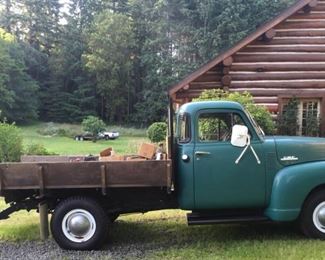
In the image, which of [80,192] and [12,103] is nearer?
[80,192]

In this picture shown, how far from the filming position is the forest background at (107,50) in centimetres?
5212

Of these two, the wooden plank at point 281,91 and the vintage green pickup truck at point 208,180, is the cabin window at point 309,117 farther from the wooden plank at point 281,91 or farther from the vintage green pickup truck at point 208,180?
the vintage green pickup truck at point 208,180

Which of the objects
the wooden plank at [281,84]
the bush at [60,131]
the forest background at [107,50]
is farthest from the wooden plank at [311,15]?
Result: the forest background at [107,50]

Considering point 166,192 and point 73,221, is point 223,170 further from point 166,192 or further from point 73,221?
point 73,221

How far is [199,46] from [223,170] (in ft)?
155

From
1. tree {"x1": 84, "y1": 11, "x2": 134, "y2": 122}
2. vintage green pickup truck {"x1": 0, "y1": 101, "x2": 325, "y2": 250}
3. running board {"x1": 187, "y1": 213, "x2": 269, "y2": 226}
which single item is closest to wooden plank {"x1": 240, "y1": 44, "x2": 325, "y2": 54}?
vintage green pickup truck {"x1": 0, "y1": 101, "x2": 325, "y2": 250}

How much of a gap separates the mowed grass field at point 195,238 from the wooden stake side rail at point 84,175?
931 mm

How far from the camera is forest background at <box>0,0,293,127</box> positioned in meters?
52.1

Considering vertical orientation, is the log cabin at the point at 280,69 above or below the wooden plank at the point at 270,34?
below

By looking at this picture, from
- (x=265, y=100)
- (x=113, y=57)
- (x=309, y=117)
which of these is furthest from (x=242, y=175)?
(x=113, y=57)

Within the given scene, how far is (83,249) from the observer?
605 centimetres

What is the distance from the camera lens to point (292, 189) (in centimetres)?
598

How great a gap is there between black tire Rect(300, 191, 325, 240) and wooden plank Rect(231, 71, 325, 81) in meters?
8.94

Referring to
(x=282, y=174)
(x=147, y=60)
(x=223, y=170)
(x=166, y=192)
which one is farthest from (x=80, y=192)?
(x=147, y=60)
